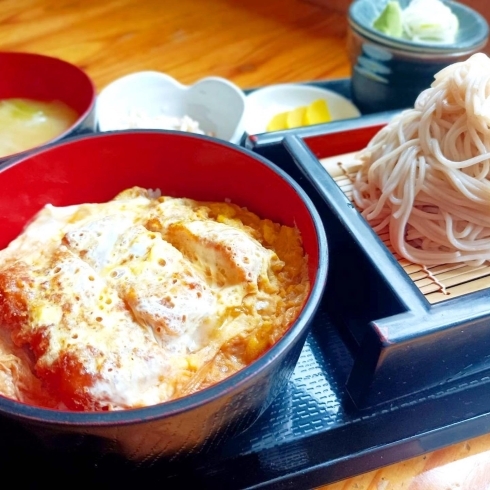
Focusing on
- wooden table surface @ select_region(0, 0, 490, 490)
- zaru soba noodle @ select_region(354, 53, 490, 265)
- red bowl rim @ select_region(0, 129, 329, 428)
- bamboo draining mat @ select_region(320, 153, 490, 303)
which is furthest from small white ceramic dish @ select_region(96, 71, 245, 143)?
red bowl rim @ select_region(0, 129, 329, 428)

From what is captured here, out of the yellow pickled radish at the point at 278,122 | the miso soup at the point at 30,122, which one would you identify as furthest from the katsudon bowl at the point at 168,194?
the yellow pickled radish at the point at 278,122

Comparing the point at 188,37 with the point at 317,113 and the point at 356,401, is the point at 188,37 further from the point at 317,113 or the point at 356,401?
the point at 356,401

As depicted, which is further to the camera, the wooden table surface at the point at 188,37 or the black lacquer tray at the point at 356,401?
the wooden table surface at the point at 188,37

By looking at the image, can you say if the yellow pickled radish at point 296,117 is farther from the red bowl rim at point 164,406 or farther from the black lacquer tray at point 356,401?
the red bowl rim at point 164,406

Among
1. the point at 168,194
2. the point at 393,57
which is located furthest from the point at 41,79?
the point at 393,57

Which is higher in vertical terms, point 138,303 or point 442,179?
point 442,179

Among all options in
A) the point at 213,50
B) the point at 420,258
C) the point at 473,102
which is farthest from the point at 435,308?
the point at 213,50
